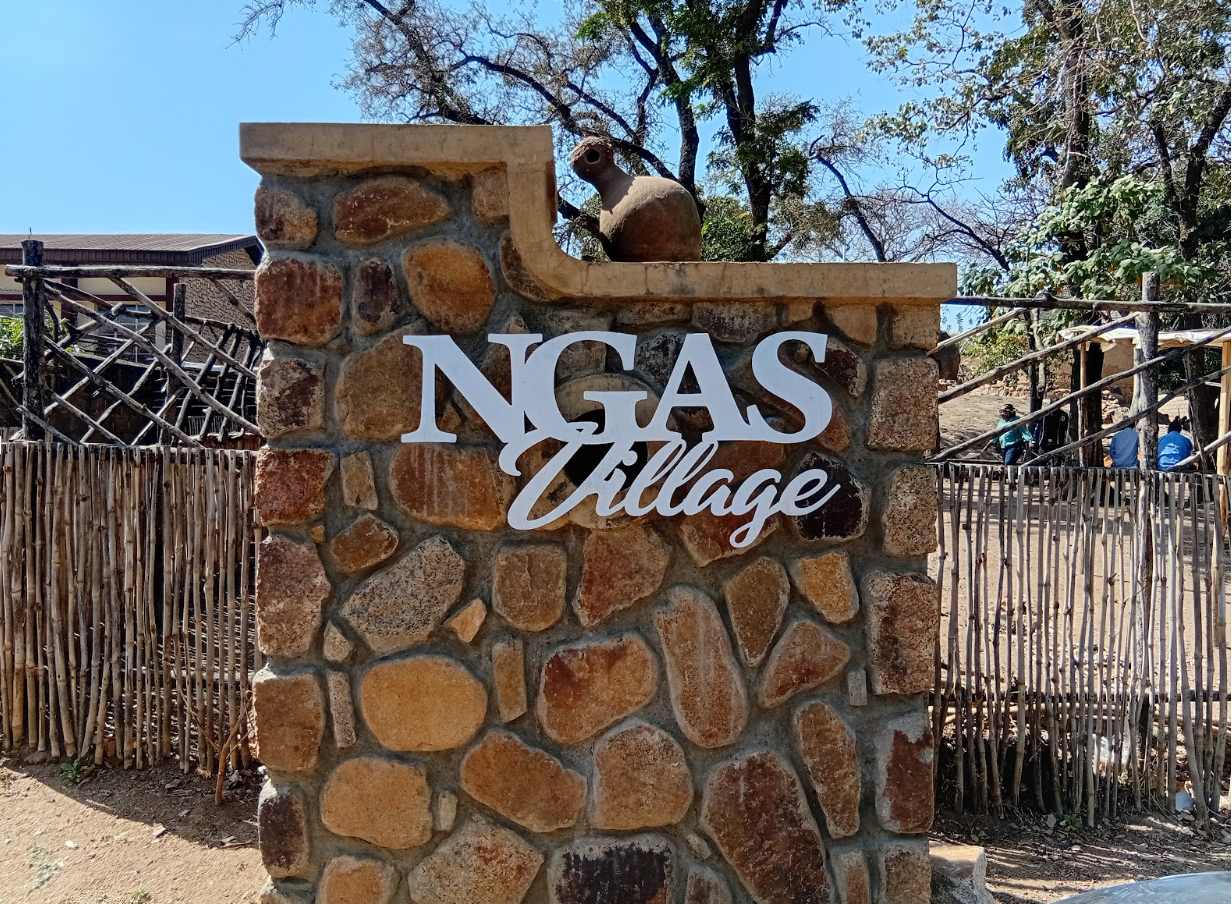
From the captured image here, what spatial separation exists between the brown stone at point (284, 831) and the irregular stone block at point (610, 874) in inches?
27.8

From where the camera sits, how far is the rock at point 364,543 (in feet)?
7.69

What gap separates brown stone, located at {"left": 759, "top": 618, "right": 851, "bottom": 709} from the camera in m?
2.41

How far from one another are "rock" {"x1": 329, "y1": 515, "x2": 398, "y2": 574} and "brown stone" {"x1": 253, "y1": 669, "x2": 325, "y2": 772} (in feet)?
1.11

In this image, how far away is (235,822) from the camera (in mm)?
3939

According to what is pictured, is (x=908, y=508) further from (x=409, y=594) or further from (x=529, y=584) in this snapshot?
(x=409, y=594)

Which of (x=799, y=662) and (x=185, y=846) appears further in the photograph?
(x=185, y=846)

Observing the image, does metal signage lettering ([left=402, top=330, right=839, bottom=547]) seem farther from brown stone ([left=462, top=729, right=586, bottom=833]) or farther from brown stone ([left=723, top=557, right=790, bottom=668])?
brown stone ([left=462, top=729, right=586, bottom=833])

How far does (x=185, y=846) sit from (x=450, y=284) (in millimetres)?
3004

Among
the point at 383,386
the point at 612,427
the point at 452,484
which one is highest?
the point at 383,386

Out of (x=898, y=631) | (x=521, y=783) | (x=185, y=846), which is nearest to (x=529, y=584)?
(x=521, y=783)

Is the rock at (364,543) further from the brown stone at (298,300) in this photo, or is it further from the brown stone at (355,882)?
the brown stone at (355,882)

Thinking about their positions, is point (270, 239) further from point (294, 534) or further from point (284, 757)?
point (284, 757)

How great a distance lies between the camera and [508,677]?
236 centimetres

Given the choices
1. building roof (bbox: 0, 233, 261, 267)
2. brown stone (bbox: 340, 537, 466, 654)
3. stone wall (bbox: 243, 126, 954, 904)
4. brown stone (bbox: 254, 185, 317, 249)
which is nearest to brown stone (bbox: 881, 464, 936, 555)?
stone wall (bbox: 243, 126, 954, 904)
